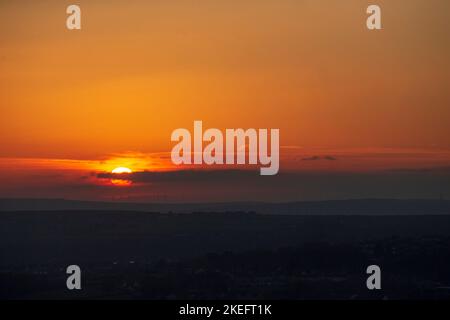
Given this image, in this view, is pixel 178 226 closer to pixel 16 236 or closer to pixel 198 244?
pixel 198 244

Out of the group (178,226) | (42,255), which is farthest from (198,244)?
(42,255)
